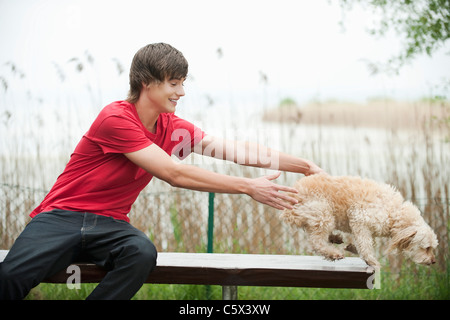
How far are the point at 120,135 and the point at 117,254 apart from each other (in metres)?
0.54

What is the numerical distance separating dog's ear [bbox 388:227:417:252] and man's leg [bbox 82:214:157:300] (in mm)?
1122

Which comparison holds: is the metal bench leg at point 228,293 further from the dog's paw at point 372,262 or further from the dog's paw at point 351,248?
the dog's paw at point 372,262

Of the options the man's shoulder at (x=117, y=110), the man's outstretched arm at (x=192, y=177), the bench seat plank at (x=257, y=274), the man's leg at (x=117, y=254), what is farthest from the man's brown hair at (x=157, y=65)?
the bench seat plank at (x=257, y=274)

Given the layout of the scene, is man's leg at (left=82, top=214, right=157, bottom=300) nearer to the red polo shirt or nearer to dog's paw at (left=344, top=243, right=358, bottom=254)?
the red polo shirt

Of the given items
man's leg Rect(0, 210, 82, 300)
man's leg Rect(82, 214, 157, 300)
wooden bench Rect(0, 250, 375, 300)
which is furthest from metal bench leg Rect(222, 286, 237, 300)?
man's leg Rect(0, 210, 82, 300)

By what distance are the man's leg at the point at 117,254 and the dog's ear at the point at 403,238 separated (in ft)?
3.68

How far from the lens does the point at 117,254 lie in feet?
7.12

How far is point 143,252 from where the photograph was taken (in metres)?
2.12

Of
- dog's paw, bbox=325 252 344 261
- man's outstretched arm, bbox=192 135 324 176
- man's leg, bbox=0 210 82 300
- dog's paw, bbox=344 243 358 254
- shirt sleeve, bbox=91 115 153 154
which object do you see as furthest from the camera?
A: man's outstretched arm, bbox=192 135 324 176

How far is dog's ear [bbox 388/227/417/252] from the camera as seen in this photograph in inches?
88.6

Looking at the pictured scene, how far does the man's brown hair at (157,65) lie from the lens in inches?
91.6

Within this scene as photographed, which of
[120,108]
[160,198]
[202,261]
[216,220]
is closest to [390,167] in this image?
[216,220]

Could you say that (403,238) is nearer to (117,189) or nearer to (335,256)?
(335,256)
